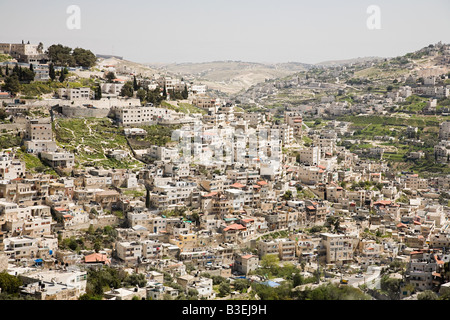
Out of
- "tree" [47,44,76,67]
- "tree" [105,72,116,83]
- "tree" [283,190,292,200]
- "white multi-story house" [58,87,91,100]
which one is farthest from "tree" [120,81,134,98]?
"tree" [283,190,292,200]

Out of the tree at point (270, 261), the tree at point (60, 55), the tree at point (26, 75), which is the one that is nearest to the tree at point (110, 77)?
the tree at point (60, 55)

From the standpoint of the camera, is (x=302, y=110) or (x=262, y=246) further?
(x=302, y=110)

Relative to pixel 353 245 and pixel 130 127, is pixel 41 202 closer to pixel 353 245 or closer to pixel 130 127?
pixel 130 127

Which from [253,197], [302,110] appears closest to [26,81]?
[253,197]

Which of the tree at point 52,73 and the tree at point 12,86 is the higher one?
the tree at point 52,73

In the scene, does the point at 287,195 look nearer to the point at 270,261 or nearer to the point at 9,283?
the point at 270,261

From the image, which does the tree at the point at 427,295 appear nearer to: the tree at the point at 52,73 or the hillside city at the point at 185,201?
the hillside city at the point at 185,201

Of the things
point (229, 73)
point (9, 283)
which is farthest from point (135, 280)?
point (229, 73)

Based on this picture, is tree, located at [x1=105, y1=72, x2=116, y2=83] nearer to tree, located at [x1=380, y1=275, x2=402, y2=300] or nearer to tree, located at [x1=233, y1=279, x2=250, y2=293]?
tree, located at [x1=233, y1=279, x2=250, y2=293]
